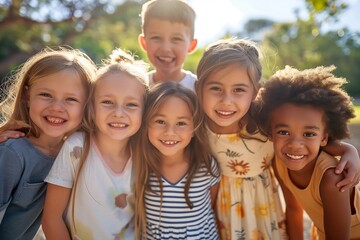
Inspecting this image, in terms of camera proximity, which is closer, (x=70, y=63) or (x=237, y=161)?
(x=70, y=63)

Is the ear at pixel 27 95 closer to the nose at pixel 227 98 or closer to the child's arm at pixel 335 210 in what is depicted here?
the nose at pixel 227 98

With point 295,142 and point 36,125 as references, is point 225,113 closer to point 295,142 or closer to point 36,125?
point 295,142

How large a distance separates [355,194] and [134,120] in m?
1.49

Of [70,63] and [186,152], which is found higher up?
[70,63]

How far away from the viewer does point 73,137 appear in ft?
7.48

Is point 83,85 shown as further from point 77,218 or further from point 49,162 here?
point 77,218

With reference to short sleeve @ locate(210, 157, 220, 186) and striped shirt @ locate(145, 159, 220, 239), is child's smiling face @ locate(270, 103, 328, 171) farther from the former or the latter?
striped shirt @ locate(145, 159, 220, 239)

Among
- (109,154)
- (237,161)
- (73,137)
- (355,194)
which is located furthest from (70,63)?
(355,194)

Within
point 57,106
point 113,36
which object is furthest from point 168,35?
point 113,36

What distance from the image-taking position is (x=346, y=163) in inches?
86.2

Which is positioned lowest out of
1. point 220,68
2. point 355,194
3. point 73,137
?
point 355,194

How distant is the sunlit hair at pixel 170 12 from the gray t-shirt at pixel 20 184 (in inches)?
62.7

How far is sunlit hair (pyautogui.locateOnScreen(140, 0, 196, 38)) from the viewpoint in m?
3.13

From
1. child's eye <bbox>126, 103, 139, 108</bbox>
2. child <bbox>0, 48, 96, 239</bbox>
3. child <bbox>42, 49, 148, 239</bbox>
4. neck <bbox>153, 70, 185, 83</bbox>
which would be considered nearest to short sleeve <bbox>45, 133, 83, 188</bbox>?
child <bbox>42, 49, 148, 239</bbox>
